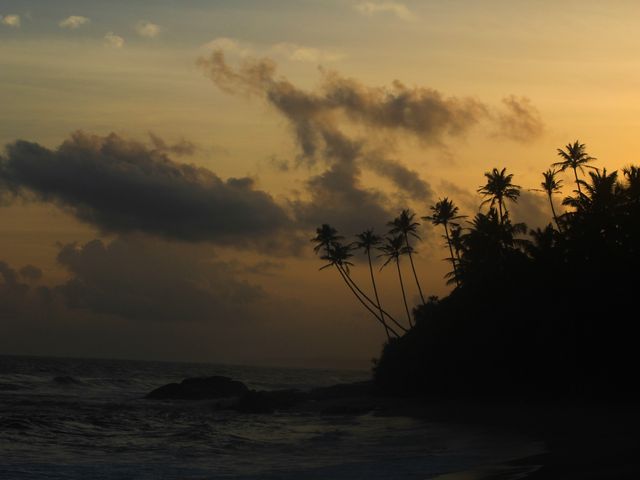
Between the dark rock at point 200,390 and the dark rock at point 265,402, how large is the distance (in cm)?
1040

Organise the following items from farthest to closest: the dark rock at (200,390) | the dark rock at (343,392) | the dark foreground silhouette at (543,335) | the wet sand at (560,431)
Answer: the dark rock at (200,390) → the dark rock at (343,392) → the dark foreground silhouette at (543,335) → the wet sand at (560,431)

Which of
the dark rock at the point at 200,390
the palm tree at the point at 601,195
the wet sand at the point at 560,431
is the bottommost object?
the wet sand at the point at 560,431

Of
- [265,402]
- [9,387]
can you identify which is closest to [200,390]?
[265,402]

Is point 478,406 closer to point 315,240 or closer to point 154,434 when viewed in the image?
point 154,434

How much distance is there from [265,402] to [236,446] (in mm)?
25200

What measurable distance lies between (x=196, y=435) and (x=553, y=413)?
58.2 ft

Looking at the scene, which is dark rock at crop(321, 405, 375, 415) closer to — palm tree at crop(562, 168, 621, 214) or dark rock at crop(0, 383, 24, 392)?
palm tree at crop(562, 168, 621, 214)

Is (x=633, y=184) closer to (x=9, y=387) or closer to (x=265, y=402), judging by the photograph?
Answer: (x=265, y=402)

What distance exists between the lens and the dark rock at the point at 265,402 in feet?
188

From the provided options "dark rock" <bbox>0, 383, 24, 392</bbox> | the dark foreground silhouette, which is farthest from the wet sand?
"dark rock" <bbox>0, 383, 24, 392</bbox>

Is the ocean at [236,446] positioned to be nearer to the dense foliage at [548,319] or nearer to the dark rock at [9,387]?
the dense foliage at [548,319]

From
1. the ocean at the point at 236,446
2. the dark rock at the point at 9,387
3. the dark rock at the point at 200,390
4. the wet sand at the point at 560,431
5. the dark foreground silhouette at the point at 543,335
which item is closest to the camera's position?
the wet sand at the point at 560,431

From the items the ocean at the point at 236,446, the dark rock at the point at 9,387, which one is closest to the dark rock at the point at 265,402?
the ocean at the point at 236,446

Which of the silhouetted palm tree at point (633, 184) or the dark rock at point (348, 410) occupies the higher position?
the silhouetted palm tree at point (633, 184)
